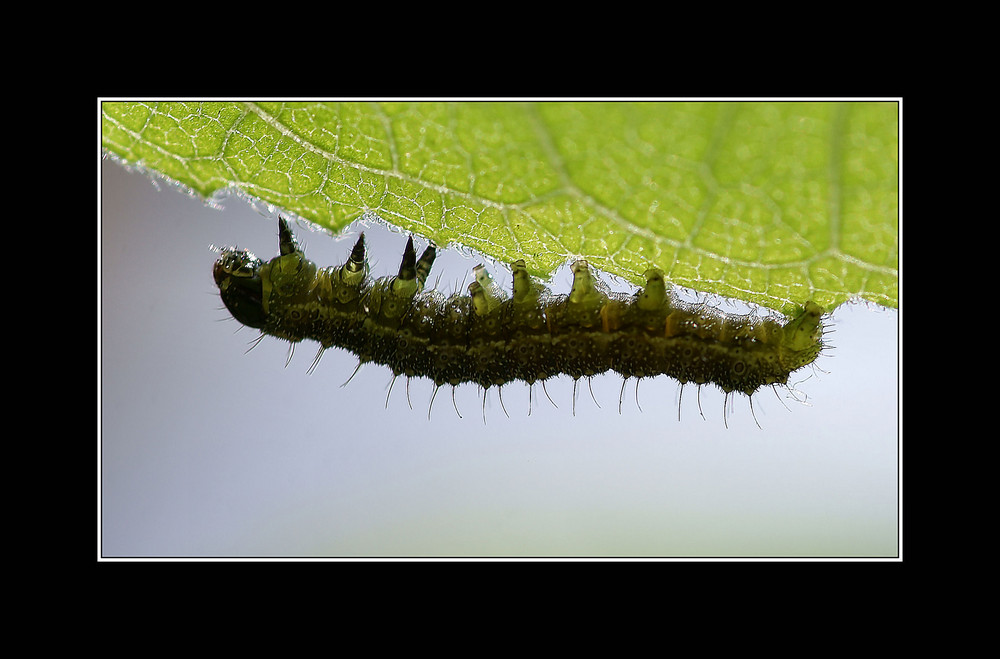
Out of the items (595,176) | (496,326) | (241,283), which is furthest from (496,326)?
(241,283)

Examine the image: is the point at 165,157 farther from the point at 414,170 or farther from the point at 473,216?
the point at 473,216

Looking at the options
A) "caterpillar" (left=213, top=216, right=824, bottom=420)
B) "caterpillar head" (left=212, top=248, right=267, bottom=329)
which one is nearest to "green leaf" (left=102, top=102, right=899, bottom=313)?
"caterpillar" (left=213, top=216, right=824, bottom=420)

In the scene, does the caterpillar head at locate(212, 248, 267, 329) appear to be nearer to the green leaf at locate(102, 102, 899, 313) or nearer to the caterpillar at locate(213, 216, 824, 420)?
the caterpillar at locate(213, 216, 824, 420)

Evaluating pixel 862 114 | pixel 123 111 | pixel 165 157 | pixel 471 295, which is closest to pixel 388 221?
pixel 471 295

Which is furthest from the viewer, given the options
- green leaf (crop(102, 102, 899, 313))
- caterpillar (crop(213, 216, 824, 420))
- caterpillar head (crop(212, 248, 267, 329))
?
caterpillar head (crop(212, 248, 267, 329))

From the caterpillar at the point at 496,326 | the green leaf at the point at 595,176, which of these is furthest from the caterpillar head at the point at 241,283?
the green leaf at the point at 595,176

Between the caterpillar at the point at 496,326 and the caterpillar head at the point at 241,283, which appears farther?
the caterpillar head at the point at 241,283

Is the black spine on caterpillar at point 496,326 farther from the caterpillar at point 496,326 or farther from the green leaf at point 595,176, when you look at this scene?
the green leaf at point 595,176

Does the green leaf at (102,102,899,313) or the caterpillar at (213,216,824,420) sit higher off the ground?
the green leaf at (102,102,899,313)
